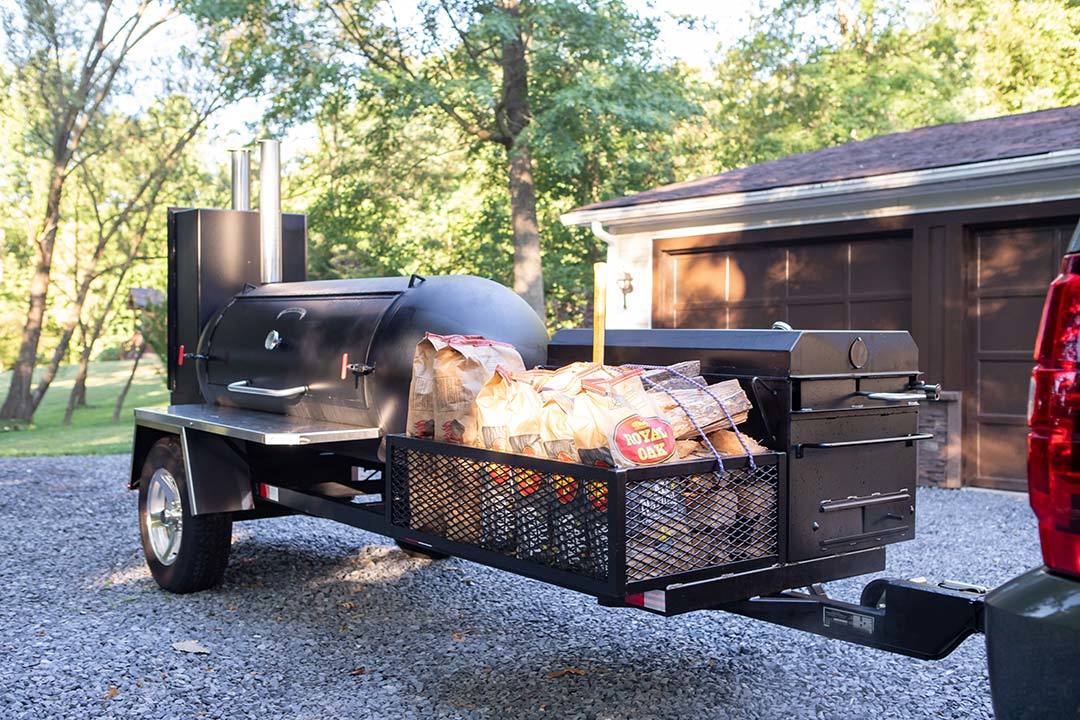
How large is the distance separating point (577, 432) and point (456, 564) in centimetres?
328

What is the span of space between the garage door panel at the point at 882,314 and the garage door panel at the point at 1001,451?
3.79 ft

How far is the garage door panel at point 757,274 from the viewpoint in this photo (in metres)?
10.1

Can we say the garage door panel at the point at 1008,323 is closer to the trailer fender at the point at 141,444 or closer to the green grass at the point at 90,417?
the trailer fender at the point at 141,444

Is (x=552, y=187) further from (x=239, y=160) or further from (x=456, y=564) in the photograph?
(x=456, y=564)

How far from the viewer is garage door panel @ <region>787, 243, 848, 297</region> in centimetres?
965

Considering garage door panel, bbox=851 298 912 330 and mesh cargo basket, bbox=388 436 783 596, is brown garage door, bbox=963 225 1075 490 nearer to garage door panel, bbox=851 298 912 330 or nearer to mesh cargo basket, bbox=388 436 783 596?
garage door panel, bbox=851 298 912 330

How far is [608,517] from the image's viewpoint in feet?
9.26

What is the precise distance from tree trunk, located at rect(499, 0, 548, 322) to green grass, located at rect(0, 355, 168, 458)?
286 inches

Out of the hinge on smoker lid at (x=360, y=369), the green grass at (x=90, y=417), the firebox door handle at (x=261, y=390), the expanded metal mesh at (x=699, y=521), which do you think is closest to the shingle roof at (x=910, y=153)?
the firebox door handle at (x=261, y=390)

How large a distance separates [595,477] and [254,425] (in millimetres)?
2357

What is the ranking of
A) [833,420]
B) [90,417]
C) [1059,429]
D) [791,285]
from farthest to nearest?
[90,417] < [791,285] < [833,420] < [1059,429]

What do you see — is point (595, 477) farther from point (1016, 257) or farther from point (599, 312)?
point (1016, 257)

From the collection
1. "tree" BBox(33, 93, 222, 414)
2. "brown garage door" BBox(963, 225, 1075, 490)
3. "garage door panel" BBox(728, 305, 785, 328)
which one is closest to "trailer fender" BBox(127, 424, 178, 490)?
"garage door panel" BBox(728, 305, 785, 328)

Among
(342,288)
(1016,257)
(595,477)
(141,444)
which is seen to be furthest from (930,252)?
(595,477)
